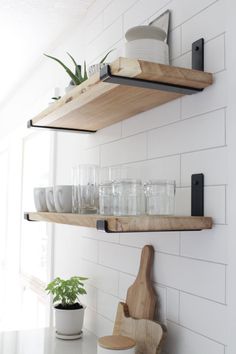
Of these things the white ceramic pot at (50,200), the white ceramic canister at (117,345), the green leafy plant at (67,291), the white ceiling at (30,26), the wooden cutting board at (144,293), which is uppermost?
the white ceiling at (30,26)

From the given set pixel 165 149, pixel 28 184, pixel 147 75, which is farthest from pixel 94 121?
pixel 28 184

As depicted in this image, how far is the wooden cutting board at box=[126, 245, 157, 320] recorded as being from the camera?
139 centimetres

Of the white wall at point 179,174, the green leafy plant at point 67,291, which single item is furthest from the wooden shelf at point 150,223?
the green leafy plant at point 67,291

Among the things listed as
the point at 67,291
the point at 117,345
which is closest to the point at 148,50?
the point at 117,345

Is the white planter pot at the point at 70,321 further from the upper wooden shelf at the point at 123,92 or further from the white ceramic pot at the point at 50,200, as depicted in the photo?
the upper wooden shelf at the point at 123,92

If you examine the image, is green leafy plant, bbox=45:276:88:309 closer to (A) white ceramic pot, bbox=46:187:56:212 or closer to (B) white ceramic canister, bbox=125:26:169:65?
(A) white ceramic pot, bbox=46:187:56:212

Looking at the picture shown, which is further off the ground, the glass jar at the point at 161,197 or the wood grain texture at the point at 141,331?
the glass jar at the point at 161,197

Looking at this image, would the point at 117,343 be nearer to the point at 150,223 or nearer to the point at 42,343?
the point at 150,223

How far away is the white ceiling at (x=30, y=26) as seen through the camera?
214cm

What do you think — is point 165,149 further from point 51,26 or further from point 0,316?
point 0,316

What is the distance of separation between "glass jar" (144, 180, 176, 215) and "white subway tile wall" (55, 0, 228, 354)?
62 mm

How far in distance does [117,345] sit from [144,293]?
0.62ft

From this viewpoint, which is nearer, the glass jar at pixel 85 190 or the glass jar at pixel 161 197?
the glass jar at pixel 161 197

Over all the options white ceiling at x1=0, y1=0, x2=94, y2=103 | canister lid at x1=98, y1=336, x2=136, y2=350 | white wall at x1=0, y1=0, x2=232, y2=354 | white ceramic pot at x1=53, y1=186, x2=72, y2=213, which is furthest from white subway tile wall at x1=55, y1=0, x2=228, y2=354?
white ceiling at x1=0, y1=0, x2=94, y2=103
